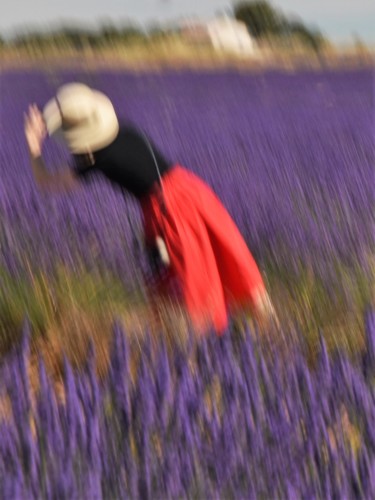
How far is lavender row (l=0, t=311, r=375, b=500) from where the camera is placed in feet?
3.01

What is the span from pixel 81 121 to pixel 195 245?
1.51 ft

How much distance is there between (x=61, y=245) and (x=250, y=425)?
1257 mm

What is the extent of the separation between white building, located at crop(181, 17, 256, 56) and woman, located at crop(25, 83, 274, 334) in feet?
35.3

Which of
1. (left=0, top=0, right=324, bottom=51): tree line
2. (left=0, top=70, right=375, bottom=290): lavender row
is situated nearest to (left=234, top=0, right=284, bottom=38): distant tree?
(left=0, top=0, right=324, bottom=51): tree line

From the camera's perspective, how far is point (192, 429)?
3.19ft

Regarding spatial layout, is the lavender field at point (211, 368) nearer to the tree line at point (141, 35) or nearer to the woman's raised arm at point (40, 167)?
the woman's raised arm at point (40, 167)

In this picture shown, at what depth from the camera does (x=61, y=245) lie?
2154 mm

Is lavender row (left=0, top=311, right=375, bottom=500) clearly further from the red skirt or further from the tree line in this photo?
the tree line

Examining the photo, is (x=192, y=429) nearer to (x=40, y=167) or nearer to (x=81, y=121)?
(x=81, y=121)

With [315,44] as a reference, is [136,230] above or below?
below

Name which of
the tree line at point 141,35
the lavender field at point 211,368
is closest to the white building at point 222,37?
the tree line at point 141,35

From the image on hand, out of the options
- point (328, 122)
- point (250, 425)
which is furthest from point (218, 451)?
point (328, 122)

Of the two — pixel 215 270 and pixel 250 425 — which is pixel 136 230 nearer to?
pixel 215 270

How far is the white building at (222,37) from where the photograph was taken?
13133 mm
